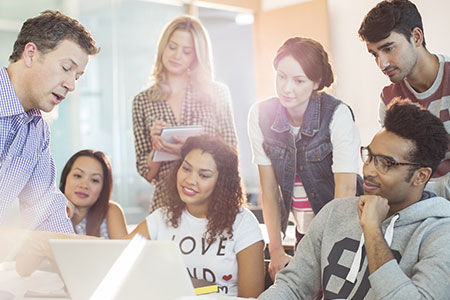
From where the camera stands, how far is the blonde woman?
Answer: 289cm

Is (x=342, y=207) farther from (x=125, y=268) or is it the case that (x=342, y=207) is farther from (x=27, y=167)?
(x=27, y=167)

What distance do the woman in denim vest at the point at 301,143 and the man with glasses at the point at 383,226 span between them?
Result: 0.52 metres

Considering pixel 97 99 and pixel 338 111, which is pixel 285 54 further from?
pixel 97 99

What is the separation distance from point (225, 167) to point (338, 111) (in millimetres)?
515

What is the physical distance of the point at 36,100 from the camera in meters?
2.00

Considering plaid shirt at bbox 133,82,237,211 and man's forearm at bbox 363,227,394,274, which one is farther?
plaid shirt at bbox 133,82,237,211

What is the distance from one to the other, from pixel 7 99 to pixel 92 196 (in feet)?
3.23

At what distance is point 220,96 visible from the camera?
2.95 meters

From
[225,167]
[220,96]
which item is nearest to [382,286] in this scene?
[225,167]

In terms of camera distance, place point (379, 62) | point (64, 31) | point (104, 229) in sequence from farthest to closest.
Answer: point (104, 229)
point (379, 62)
point (64, 31)

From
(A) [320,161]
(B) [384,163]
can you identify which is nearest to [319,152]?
(A) [320,161]

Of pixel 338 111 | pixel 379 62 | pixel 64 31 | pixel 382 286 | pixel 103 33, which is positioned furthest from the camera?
pixel 103 33

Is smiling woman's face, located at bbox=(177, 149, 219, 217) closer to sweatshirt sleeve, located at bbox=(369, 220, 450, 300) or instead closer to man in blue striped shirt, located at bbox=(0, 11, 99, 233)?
man in blue striped shirt, located at bbox=(0, 11, 99, 233)

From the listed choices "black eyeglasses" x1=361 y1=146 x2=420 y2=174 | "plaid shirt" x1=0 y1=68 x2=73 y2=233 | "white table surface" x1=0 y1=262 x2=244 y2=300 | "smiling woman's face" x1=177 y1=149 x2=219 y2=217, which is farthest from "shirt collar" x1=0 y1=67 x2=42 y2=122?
"black eyeglasses" x1=361 y1=146 x2=420 y2=174
